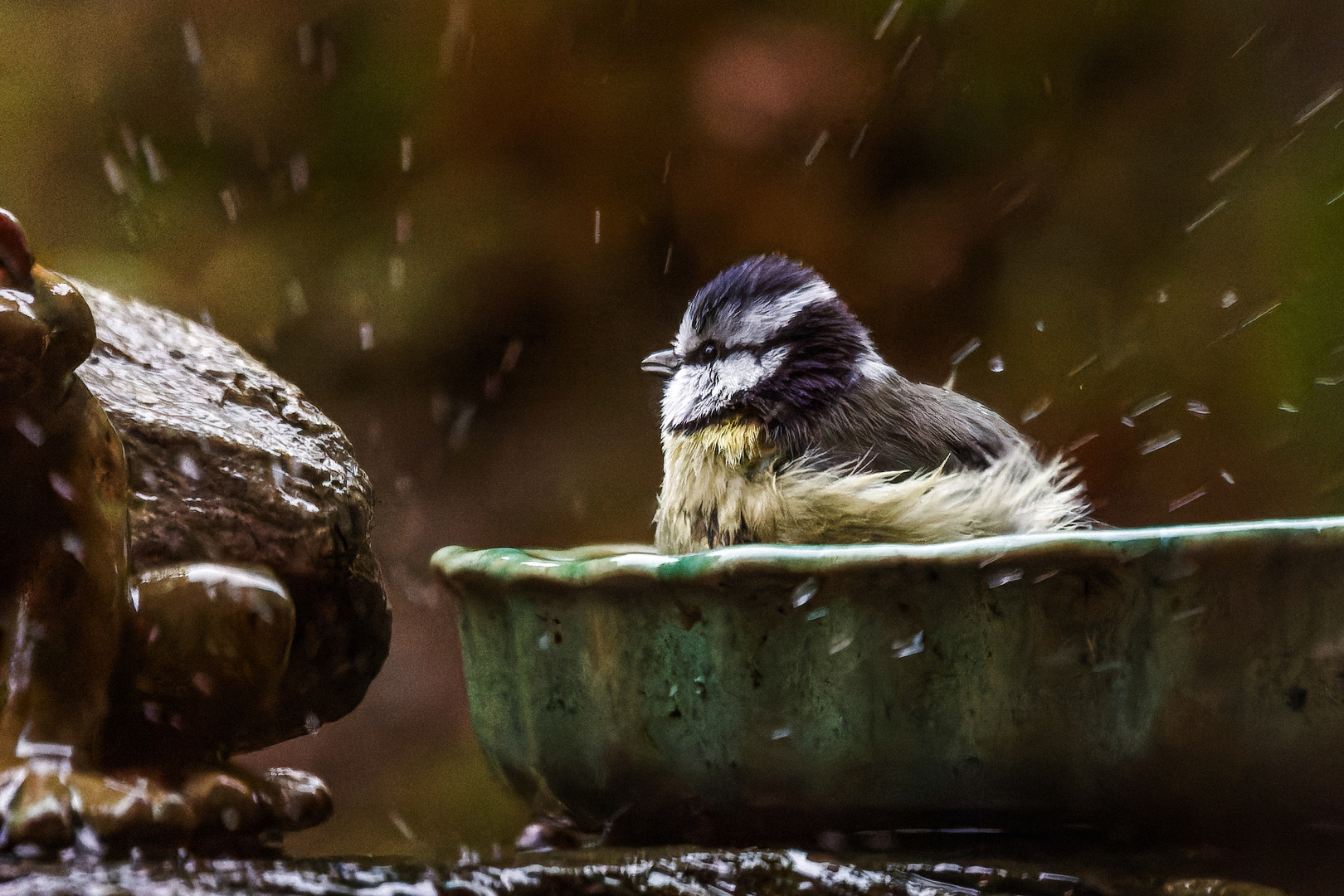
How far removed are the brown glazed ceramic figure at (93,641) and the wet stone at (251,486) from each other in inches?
2.6

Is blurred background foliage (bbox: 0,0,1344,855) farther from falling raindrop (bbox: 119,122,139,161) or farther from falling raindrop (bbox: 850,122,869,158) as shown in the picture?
falling raindrop (bbox: 119,122,139,161)

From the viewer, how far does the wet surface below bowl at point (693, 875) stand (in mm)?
599

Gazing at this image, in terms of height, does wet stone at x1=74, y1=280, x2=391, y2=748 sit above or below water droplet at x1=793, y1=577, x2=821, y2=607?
above

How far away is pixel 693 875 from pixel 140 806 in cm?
35

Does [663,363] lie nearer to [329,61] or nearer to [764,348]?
[764,348]

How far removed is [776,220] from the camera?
215cm

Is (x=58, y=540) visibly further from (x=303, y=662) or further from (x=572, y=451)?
(x=572, y=451)

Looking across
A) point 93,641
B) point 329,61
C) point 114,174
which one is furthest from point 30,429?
point 329,61

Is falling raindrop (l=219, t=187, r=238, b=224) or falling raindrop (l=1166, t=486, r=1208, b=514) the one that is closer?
falling raindrop (l=219, t=187, r=238, b=224)

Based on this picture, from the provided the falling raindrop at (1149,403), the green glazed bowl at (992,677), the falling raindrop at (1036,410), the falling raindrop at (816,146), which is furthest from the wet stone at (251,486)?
the falling raindrop at (1149,403)

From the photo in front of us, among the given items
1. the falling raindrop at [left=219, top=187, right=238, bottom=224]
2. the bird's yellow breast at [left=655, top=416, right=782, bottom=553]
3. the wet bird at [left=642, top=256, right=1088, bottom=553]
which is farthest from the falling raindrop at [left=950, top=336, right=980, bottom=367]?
the falling raindrop at [left=219, top=187, right=238, bottom=224]

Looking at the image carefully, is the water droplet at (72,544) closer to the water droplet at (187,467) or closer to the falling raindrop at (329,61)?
the water droplet at (187,467)

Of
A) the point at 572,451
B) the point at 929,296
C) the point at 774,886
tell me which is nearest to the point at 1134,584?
the point at 774,886

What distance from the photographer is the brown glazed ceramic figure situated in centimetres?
69
